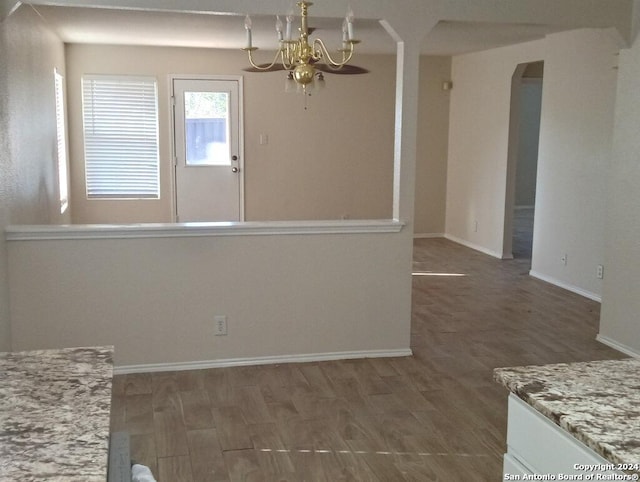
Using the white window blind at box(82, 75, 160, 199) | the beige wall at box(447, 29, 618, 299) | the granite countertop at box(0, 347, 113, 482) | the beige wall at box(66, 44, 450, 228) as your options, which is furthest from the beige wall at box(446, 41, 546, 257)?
the granite countertop at box(0, 347, 113, 482)

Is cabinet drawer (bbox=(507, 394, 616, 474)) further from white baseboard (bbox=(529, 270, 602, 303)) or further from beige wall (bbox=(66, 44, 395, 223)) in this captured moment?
beige wall (bbox=(66, 44, 395, 223))

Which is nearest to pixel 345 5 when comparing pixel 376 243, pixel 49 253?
pixel 376 243

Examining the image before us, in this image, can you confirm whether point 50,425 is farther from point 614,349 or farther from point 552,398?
point 614,349

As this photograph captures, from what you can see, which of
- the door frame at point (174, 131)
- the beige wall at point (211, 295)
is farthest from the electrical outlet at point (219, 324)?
the door frame at point (174, 131)

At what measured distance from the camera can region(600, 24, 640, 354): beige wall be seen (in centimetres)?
438

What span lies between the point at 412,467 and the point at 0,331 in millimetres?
2258

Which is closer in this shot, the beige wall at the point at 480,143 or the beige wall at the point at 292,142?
the beige wall at the point at 480,143

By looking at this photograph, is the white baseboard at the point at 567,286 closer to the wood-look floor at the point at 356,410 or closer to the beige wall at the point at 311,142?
the wood-look floor at the point at 356,410

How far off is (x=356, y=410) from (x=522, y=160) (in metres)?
9.17

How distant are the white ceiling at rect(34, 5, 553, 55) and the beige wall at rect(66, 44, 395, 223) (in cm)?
34

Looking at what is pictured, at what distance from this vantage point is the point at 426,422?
134 inches

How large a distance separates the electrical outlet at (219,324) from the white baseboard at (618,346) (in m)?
2.63

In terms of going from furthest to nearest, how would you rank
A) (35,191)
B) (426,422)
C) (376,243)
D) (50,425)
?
(35,191), (376,243), (426,422), (50,425)

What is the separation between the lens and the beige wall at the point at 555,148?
580 centimetres
